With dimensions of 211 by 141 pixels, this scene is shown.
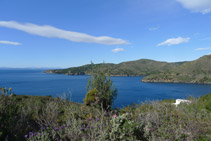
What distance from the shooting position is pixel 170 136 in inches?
150

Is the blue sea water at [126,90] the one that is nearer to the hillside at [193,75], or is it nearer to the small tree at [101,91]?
the hillside at [193,75]

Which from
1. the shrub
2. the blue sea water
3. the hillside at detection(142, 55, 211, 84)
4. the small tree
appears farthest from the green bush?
the hillside at detection(142, 55, 211, 84)

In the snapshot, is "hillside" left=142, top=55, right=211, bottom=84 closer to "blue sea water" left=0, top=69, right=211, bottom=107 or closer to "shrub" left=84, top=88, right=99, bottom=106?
"blue sea water" left=0, top=69, right=211, bottom=107

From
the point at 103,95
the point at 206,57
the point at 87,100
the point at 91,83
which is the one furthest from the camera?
the point at 206,57

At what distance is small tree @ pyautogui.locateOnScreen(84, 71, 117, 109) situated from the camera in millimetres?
9214

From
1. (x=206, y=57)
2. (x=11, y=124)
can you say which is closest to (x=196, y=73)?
(x=206, y=57)

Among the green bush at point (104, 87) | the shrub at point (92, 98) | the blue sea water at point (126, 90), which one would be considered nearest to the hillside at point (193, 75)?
the blue sea water at point (126, 90)

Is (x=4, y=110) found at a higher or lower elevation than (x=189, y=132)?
higher

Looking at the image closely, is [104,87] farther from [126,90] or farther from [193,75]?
[193,75]

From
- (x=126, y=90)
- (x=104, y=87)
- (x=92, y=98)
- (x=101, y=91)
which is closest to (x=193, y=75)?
(x=126, y=90)

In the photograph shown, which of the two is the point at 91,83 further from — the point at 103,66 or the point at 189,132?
the point at 189,132

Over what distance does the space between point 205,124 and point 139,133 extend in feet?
9.55

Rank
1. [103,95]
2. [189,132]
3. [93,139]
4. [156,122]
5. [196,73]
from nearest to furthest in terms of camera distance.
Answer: [93,139] < [189,132] < [156,122] < [103,95] < [196,73]

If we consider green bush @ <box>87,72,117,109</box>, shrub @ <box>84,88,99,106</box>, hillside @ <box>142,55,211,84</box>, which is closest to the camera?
shrub @ <box>84,88,99,106</box>
